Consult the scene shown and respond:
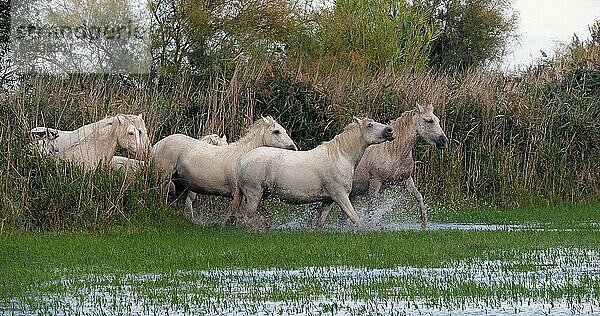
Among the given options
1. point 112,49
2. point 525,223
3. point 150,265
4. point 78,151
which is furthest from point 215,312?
point 112,49

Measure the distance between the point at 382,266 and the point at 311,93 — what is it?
10.8 meters

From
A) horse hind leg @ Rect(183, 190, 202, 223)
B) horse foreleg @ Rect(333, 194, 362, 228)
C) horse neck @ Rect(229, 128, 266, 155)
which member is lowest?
horse hind leg @ Rect(183, 190, 202, 223)

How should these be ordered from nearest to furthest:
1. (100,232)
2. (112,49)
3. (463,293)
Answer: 1. (463,293)
2. (100,232)
3. (112,49)

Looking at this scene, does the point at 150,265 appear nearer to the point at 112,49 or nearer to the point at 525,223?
the point at 525,223

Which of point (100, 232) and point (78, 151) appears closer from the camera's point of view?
point (100, 232)

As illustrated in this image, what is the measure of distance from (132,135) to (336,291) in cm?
764

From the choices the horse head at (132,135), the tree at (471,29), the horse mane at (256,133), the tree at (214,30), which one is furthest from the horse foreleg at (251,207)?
the tree at (471,29)

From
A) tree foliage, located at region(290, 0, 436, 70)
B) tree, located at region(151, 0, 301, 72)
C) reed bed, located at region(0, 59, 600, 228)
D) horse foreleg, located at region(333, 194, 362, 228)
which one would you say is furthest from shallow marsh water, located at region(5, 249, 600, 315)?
tree foliage, located at region(290, 0, 436, 70)

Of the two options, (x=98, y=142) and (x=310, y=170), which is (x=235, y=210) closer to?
(x=310, y=170)

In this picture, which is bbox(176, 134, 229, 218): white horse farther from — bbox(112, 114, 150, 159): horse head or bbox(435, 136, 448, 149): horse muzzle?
bbox(435, 136, 448, 149): horse muzzle

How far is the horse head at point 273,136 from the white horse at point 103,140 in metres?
1.90

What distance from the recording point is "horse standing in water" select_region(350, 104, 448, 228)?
60.7 ft

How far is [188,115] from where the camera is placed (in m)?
21.7

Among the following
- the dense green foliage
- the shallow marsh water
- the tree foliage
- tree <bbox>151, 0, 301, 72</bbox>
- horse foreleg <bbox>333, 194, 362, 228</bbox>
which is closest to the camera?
the shallow marsh water
